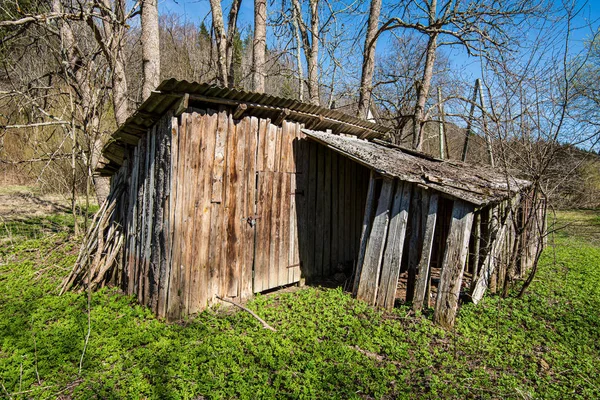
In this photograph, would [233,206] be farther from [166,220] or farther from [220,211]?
[166,220]

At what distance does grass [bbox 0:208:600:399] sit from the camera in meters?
3.54

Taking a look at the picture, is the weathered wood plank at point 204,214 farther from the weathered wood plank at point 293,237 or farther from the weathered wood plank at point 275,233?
the weathered wood plank at point 293,237

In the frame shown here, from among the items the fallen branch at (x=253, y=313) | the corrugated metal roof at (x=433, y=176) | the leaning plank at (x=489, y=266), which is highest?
the corrugated metal roof at (x=433, y=176)

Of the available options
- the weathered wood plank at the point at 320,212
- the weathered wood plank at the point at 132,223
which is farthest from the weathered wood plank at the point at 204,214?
the weathered wood plank at the point at 320,212

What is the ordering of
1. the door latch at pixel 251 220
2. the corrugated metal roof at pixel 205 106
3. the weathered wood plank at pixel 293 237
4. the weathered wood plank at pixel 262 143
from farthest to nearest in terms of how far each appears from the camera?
the weathered wood plank at pixel 293 237 < the weathered wood plank at pixel 262 143 < the door latch at pixel 251 220 < the corrugated metal roof at pixel 205 106

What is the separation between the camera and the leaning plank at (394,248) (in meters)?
5.43

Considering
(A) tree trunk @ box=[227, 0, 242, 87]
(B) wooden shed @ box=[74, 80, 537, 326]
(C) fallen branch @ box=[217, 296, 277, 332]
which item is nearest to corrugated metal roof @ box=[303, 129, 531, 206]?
(B) wooden shed @ box=[74, 80, 537, 326]

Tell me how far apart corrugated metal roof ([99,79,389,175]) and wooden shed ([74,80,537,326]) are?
0.03 metres

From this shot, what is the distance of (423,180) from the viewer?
530 cm

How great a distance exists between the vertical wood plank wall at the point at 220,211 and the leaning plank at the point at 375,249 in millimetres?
1315

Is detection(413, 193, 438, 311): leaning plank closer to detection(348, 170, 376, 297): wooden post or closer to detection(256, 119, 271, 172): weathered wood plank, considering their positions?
detection(348, 170, 376, 297): wooden post

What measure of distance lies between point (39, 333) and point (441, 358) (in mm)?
5161

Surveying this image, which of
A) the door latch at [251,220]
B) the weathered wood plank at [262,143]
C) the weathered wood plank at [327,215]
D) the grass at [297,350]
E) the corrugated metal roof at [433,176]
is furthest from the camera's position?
the weathered wood plank at [327,215]

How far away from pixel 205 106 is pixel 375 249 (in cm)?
358
